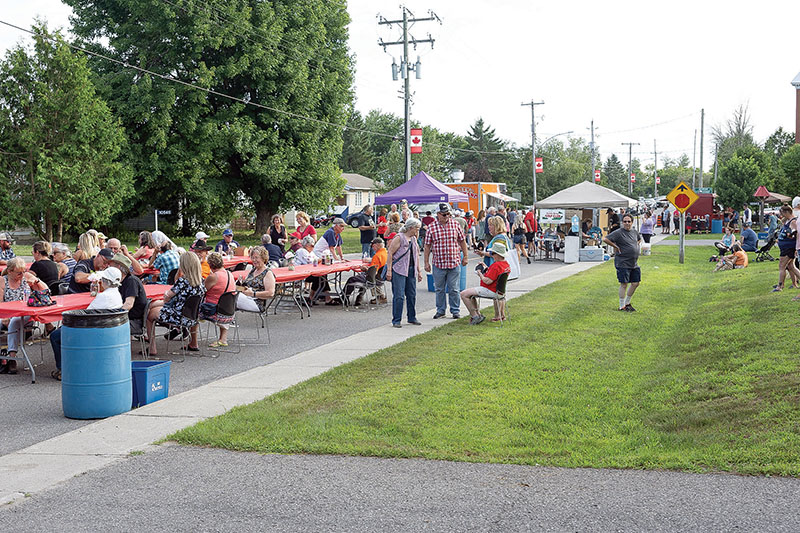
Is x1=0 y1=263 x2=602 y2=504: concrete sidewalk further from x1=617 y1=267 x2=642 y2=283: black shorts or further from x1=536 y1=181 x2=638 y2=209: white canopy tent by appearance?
x1=536 y1=181 x2=638 y2=209: white canopy tent

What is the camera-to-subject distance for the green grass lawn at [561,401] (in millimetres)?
6102

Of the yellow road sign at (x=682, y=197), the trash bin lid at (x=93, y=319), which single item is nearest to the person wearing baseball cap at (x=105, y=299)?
the trash bin lid at (x=93, y=319)

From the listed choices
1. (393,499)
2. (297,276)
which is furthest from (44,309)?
(393,499)

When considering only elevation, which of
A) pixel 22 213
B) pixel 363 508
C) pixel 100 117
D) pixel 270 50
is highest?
pixel 270 50

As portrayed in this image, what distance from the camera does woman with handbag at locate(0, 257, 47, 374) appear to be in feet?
31.8

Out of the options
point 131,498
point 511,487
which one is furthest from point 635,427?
point 131,498

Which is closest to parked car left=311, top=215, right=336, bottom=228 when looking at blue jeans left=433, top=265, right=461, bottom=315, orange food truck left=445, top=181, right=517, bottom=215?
orange food truck left=445, top=181, right=517, bottom=215

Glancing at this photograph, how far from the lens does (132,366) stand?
807cm

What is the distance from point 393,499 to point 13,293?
698cm

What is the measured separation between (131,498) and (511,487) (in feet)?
8.14

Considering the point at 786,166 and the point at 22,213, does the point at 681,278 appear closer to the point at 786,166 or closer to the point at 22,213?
the point at 22,213

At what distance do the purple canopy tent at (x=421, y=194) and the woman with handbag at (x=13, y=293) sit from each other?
18.0m

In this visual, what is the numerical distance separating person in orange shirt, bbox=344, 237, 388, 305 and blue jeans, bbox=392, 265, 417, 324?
242 cm

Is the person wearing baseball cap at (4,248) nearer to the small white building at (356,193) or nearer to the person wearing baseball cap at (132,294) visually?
the person wearing baseball cap at (132,294)
